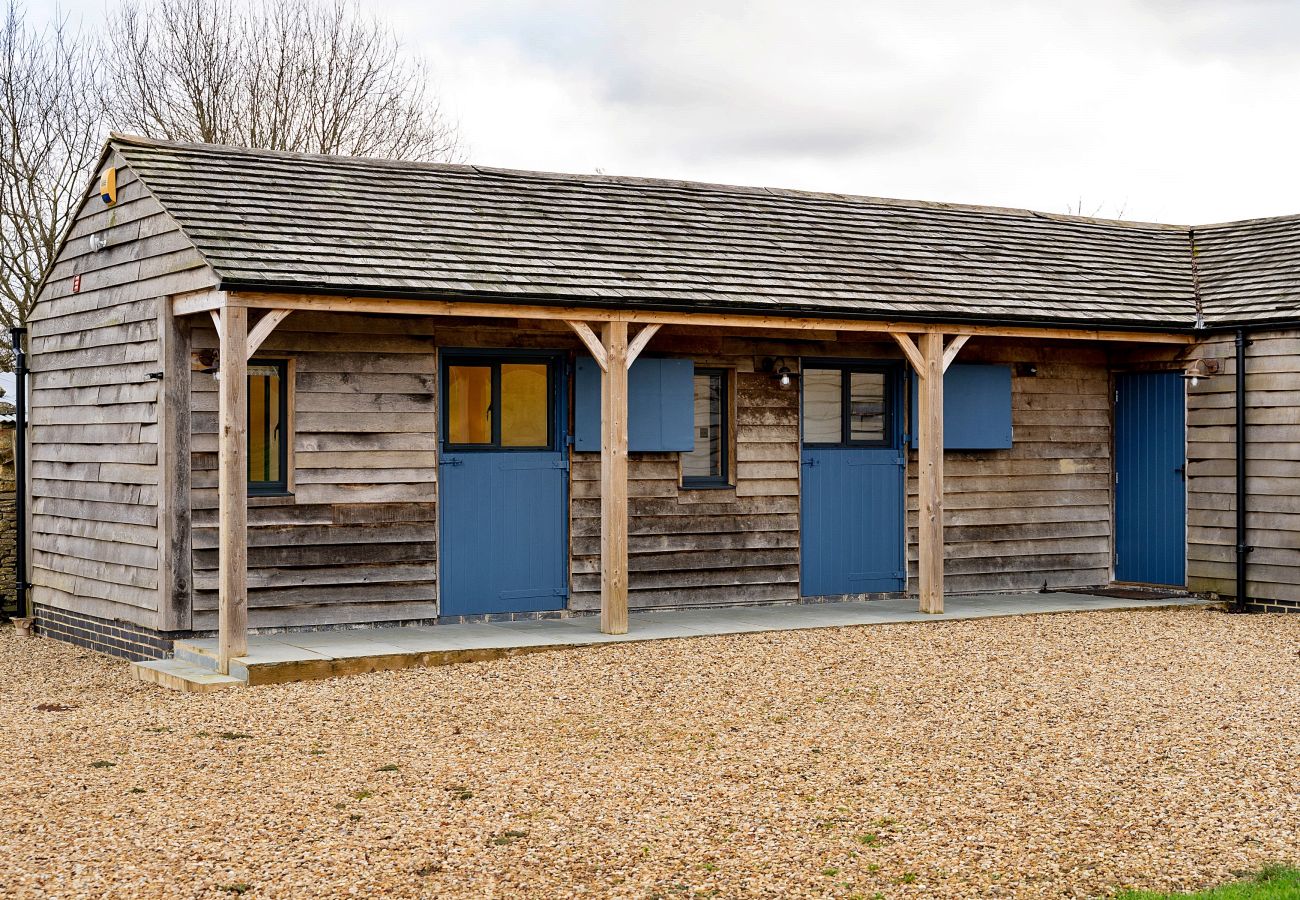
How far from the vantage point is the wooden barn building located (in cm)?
1117

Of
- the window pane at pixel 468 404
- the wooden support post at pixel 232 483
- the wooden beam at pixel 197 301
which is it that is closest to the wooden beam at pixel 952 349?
the window pane at pixel 468 404

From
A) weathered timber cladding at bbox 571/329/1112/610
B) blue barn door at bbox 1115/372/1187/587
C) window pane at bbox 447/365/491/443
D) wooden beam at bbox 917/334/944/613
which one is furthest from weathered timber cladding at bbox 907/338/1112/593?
window pane at bbox 447/365/491/443

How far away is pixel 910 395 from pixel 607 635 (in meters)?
4.26

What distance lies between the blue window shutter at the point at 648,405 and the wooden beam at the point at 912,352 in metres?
1.78

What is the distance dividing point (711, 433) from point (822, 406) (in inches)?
45.5

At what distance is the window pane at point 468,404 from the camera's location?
39.8ft

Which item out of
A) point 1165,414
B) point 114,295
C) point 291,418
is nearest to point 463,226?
point 291,418

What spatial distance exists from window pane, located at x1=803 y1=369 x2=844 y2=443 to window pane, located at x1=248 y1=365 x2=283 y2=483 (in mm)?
4781

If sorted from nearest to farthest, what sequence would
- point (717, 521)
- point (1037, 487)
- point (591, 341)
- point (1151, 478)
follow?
point (591, 341)
point (717, 521)
point (1037, 487)
point (1151, 478)

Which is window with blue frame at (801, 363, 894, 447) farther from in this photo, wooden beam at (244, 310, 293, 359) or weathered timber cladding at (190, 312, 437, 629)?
wooden beam at (244, 310, 293, 359)

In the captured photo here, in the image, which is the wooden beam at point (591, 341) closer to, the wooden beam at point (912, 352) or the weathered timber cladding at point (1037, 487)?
the wooden beam at point (912, 352)

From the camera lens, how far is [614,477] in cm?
1140

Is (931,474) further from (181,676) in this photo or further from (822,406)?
(181,676)

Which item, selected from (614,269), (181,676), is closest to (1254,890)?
(181,676)
